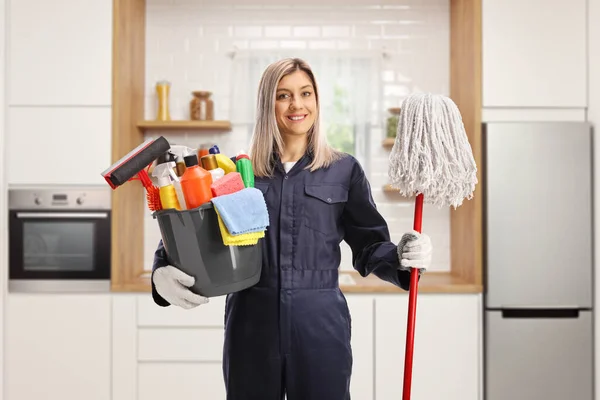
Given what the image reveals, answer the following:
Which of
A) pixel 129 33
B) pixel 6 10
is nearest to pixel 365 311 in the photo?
pixel 129 33

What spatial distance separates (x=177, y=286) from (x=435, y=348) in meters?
1.79

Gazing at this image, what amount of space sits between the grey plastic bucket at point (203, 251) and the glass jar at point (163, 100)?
6.59 ft

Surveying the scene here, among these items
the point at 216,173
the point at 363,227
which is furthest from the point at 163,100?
the point at 216,173

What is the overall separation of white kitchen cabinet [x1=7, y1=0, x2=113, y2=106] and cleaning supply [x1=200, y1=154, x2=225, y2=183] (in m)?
1.73

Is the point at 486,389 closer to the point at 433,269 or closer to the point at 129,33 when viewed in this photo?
the point at 433,269

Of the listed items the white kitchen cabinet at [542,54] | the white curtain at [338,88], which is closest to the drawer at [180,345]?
the white curtain at [338,88]

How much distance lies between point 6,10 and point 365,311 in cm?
223

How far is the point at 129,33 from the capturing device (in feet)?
9.77

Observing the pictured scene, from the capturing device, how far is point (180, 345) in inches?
108

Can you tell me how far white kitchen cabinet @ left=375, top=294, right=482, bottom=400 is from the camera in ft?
8.91

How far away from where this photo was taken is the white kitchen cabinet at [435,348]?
2.71 meters

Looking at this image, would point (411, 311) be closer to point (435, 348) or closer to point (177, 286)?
point (177, 286)

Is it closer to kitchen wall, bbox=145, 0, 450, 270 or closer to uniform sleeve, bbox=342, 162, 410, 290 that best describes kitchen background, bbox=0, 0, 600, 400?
kitchen wall, bbox=145, 0, 450, 270

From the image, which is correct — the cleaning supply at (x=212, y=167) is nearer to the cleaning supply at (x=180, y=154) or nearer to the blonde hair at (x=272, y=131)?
the cleaning supply at (x=180, y=154)
